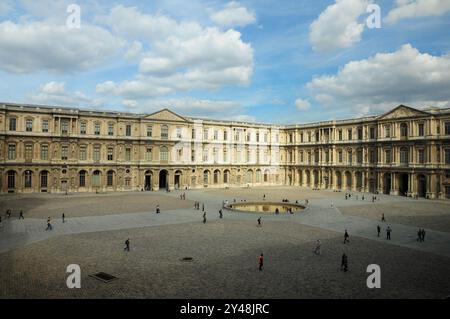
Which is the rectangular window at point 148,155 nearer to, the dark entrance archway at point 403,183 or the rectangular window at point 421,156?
the dark entrance archway at point 403,183

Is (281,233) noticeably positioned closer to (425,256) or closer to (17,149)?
(425,256)

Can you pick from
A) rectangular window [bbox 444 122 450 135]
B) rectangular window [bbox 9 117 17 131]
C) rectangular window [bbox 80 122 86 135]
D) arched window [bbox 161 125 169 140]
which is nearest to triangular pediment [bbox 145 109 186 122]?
arched window [bbox 161 125 169 140]

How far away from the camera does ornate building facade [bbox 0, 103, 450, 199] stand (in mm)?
55656

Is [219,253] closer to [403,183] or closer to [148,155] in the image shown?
[148,155]

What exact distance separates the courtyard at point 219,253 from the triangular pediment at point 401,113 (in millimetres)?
21191

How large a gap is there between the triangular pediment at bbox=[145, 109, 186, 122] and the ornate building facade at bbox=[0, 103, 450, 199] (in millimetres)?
198

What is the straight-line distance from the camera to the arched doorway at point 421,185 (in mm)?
56000

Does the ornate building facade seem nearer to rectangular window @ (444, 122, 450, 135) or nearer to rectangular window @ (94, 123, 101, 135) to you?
rectangular window @ (94, 123, 101, 135)

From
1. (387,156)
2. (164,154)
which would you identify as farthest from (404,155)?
(164,154)

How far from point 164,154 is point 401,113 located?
43915 millimetres

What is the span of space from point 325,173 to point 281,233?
4685 centimetres

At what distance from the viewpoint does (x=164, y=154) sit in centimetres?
6850
